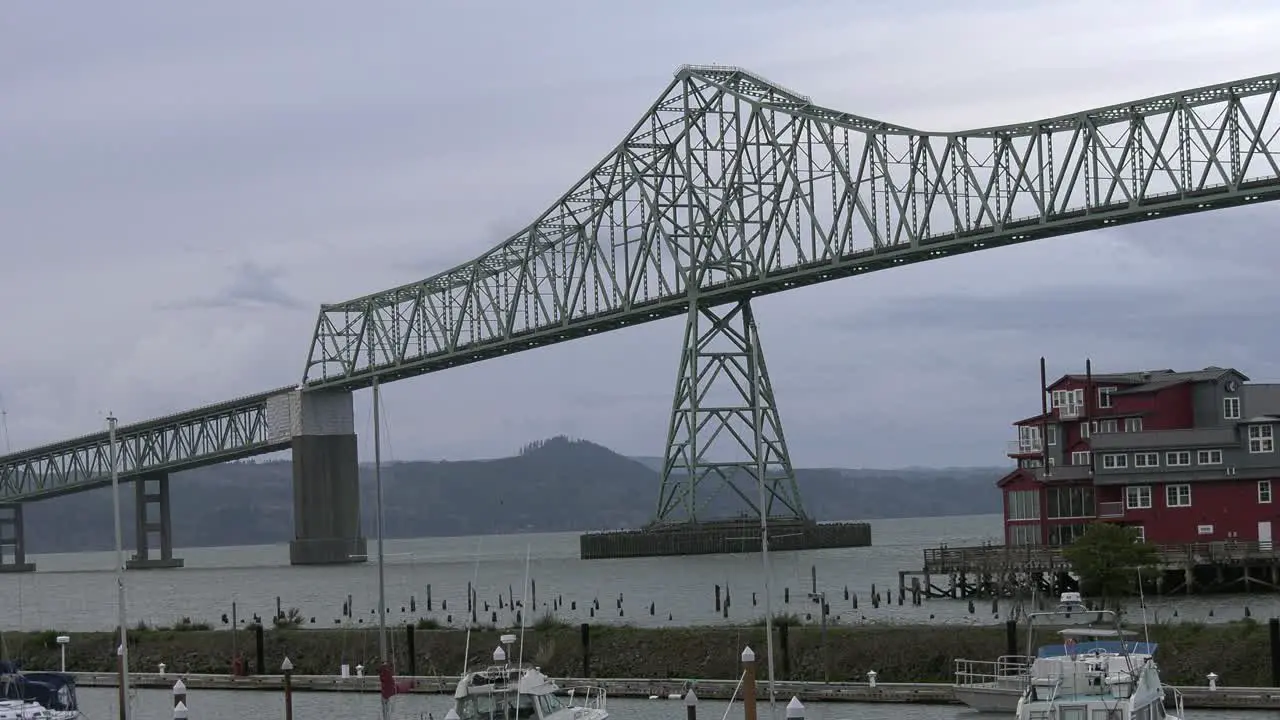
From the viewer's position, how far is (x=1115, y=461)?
244 ft

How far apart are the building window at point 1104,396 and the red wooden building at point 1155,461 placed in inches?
1.8

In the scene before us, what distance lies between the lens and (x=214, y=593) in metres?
117

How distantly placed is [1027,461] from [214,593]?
54290mm

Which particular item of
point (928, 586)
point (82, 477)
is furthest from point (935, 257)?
point (82, 477)

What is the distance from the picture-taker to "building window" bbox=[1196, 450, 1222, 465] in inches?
2862

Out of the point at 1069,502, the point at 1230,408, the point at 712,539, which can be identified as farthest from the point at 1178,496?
the point at 712,539

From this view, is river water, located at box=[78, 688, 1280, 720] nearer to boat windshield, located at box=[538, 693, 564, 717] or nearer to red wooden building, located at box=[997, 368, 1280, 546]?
boat windshield, located at box=[538, 693, 564, 717]

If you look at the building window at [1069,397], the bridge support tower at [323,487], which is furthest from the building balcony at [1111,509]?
the bridge support tower at [323,487]

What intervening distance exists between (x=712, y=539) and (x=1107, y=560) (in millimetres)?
66458

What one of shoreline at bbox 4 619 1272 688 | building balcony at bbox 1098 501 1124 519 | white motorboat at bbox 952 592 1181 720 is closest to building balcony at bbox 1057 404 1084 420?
building balcony at bbox 1098 501 1124 519

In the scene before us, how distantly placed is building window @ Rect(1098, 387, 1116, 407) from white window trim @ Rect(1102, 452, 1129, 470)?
14.2ft

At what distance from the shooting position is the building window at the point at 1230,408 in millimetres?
75125

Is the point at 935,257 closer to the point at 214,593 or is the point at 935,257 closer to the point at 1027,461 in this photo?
the point at 1027,461

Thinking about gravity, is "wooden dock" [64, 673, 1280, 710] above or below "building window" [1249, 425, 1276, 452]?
below
